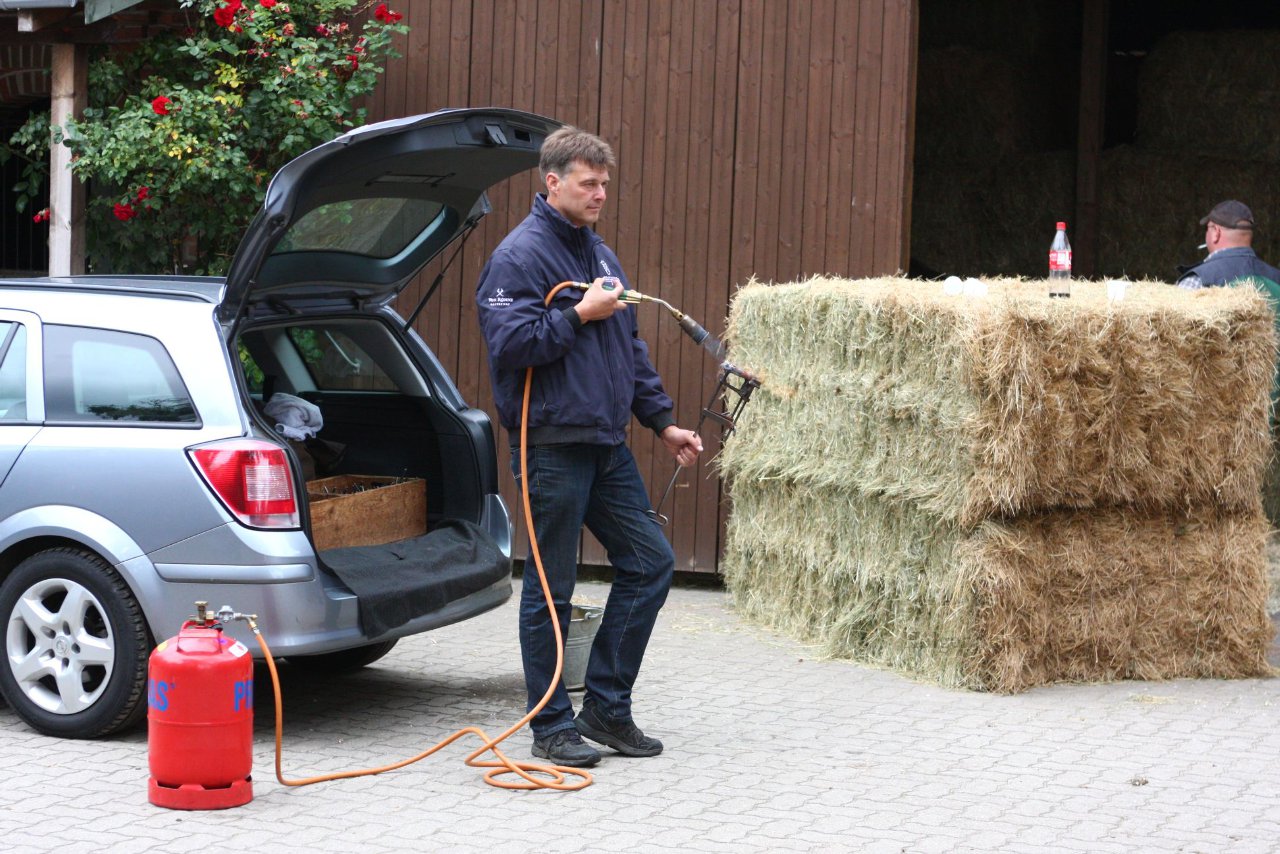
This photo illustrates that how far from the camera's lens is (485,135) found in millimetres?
5688

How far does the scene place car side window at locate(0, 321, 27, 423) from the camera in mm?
5652

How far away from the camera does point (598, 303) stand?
5066 mm

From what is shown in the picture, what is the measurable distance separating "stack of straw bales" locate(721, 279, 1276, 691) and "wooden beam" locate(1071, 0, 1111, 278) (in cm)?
571

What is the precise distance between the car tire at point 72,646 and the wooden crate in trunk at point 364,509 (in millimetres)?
→ 748

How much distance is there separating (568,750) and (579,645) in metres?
0.88

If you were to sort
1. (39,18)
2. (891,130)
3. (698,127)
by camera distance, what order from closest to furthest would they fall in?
1. (39,18)
2. (891,130)
3. (698,127)

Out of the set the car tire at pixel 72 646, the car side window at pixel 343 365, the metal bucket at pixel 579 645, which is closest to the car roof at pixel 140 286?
the car side window at pixel 343 365

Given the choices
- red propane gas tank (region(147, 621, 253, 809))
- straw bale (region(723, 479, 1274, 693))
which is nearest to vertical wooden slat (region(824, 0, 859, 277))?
straw bale (region(723, 479, 1274, 693))

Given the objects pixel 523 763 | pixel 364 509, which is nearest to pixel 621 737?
pixel 523 763

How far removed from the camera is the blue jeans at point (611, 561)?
17.2 feet

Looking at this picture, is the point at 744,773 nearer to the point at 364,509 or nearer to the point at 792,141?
the point at 364,509

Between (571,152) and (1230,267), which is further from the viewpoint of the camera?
(1230,267)

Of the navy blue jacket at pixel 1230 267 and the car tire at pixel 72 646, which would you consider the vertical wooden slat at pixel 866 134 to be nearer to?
the navy blue jacket at pixel 1230 267

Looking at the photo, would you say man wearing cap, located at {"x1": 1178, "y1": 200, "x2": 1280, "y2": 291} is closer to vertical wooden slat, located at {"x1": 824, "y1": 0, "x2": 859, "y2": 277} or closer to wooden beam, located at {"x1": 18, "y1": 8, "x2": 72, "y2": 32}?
vertical wooden slat, located at {"x1": 824, "y1": 0, "x2": 859, "y2": 277}
